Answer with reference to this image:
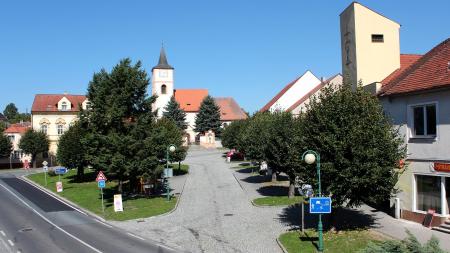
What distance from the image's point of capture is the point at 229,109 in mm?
117000

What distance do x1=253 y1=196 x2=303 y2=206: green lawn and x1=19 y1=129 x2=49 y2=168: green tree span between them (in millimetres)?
53857

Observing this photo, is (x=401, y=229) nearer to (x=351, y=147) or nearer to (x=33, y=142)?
(x=351, y=147)

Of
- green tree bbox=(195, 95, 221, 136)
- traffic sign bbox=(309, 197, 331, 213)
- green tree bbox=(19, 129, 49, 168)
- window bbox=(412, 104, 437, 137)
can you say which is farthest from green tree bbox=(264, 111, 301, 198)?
green tree bbox=(195, 95, 221, 136)

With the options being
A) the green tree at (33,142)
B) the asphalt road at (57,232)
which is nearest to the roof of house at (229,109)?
the green tree at (33,142)

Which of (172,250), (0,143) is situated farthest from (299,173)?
(0,143)

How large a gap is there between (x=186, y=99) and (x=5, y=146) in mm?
50650

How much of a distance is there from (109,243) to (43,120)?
67927mm

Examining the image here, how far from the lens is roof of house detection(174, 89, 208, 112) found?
11788 centimetres

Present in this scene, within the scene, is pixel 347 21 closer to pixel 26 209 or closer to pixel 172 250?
pixel 172 250

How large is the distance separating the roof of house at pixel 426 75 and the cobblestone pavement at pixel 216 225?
8.85 m

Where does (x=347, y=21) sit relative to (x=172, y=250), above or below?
above

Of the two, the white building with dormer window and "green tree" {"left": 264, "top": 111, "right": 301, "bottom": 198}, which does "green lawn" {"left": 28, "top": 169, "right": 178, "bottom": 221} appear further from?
the white building with dormer window

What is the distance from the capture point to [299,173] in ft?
70.3

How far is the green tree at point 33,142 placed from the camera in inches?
2975
